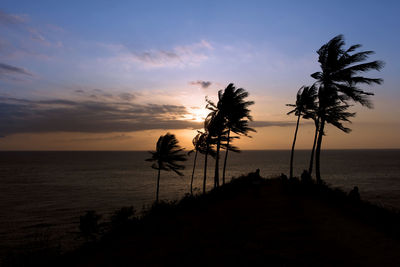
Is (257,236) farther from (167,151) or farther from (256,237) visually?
(167,151)

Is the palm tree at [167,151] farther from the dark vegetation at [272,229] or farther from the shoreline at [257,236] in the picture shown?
the shoreline at [257,236]

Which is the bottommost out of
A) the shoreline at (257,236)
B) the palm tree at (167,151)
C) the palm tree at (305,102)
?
the shoreline at (257,236)

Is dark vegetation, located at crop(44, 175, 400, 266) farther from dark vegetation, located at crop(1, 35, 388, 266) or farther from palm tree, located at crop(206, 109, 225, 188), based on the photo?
palm tree, located at crop(206, 109, 225, 188)

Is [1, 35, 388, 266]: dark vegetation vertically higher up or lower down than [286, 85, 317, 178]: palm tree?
lower down

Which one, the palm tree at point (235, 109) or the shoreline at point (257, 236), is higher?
the palm tree at point (235, 109)

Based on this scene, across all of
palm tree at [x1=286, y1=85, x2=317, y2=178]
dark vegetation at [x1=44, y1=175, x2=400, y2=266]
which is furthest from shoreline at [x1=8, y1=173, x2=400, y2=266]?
palm tree at [x1=286, y1=85, x2=317, y2=178]

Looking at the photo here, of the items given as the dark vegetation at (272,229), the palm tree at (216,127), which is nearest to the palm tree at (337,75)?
the dark vegetation at (272,229)

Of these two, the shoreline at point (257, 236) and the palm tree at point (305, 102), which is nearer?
the shoreline at point (257, 236)

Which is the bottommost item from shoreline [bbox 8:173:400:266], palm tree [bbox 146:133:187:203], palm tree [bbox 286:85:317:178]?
shoreline [bbox 8:173:400:266]

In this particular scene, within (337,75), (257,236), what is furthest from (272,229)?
(337,75)

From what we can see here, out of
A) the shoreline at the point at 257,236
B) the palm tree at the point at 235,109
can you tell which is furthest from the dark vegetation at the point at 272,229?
the palm tree at the point at 235,109

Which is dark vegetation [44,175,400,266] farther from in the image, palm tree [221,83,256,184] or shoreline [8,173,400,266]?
palm tree [221,83,256,184]

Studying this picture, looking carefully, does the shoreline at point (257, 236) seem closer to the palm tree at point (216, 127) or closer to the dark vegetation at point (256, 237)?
the dark vegetation at point (256, 237)

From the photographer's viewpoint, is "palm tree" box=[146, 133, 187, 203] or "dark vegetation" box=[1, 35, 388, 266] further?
"palm tree" box=[146, 133, 187, 203]
